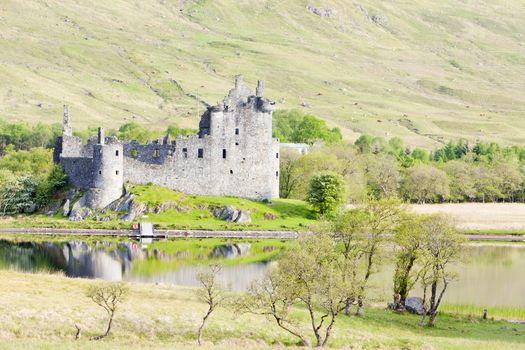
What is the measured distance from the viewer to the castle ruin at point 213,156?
11488 cm

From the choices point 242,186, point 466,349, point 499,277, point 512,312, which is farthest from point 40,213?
point 466,349

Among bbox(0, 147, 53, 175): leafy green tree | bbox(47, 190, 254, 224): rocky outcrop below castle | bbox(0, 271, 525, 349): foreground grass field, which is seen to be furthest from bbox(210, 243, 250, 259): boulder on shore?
bbox(0, 147, 53, 175): leafy green tree

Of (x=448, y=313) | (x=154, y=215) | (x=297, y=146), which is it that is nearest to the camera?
(x=448, y=313)

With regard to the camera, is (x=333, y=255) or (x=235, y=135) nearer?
(x=333, y=255)

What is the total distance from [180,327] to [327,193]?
61.8m

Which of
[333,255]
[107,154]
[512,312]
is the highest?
[107,154]

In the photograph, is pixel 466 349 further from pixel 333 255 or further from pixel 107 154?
pixel 107 154

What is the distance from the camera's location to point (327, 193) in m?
112

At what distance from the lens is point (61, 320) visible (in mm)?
50812

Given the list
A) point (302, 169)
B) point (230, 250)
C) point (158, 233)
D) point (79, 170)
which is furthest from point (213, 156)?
point (230, 250)

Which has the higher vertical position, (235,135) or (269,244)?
(235,135)

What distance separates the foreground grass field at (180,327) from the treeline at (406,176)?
6909 centimetres

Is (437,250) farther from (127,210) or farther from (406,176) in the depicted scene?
(406,176)

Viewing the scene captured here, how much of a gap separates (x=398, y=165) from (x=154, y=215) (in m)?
69.7
